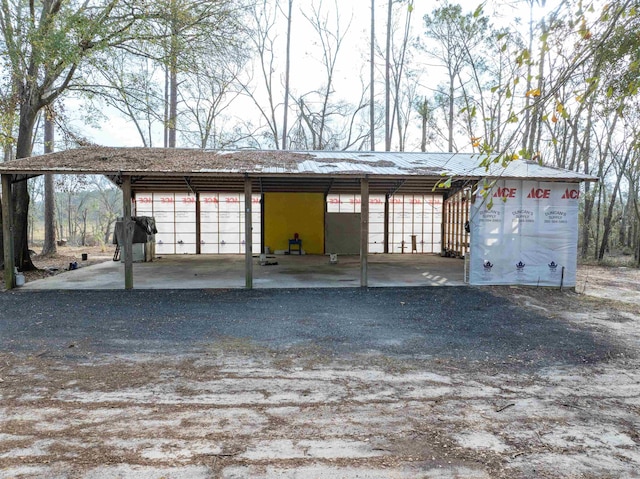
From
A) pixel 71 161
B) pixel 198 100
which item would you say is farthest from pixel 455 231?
pixel 198 100

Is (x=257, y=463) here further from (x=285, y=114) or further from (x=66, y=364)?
(x=285, y=114)

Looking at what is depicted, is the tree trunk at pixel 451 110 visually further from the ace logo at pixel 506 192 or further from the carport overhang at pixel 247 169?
the ace logo at pixel 506 192

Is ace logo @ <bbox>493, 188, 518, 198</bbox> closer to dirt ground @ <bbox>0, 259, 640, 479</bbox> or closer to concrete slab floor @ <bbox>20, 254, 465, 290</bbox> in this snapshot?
concrete slab floor @ <bbox>20, 254, 465, 290</bbox>

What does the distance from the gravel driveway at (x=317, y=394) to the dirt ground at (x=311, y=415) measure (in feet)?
0.05

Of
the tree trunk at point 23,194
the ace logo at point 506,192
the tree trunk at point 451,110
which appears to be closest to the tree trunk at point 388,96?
the tree trunk at point 451,110

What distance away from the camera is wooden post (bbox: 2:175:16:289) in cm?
851

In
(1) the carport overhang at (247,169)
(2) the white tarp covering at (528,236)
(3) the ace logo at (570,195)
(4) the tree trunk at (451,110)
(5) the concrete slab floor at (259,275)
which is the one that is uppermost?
(4) the tree trunk at (451,110)

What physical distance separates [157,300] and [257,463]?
6.09 m

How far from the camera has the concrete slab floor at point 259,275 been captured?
9703 millimetres

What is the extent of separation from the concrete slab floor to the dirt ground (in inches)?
192

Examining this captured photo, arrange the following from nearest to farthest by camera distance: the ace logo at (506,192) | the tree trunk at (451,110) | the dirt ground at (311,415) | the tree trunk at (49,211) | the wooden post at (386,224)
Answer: the dirt ground at (311,415), the ace logo at (506,192), the tree trunk at (49,211), the wooden post at (386,224), the tree trunk at (451,110)

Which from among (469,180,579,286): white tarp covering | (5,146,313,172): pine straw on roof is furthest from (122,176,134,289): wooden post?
(469,180,579,286): white tarp covering

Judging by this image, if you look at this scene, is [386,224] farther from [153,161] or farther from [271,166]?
[153,161]

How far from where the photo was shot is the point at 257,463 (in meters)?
2.50
